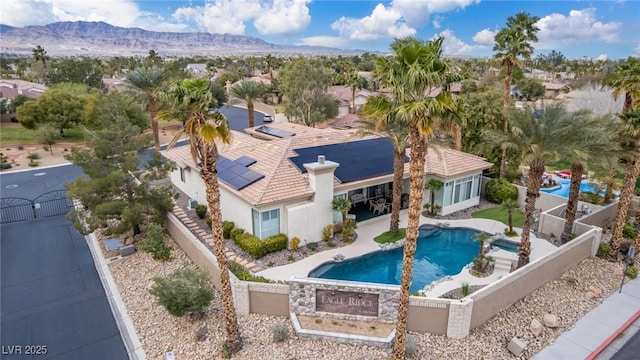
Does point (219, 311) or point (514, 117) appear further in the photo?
point (514, 117)

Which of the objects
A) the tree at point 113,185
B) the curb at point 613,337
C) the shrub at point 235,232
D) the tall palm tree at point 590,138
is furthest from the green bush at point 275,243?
the tall palm tree at point 590,138

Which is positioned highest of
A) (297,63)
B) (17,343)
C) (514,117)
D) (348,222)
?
(297,63)

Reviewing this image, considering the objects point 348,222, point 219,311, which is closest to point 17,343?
point 219,311

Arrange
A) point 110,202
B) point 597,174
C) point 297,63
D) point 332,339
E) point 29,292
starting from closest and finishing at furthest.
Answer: point 332,339
point 29,292
point 110,202
point 597,174
point 297,63

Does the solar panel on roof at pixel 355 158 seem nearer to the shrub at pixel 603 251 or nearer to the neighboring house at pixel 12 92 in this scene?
the shrub at pixel 603 251

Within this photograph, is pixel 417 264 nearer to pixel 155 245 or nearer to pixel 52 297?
pixel 155 245

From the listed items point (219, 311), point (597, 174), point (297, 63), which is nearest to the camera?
point (219, 311)

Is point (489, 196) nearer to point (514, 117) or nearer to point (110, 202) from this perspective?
→ point (514, 117)
